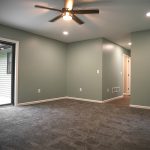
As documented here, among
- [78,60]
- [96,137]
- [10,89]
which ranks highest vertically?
[78,60]

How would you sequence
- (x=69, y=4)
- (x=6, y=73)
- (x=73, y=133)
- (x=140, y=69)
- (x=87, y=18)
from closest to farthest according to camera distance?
(x=73, y=133) → (x=69, y=4) → (x=87, y=18) → (x=140, y=69) → (x=6, y=73)

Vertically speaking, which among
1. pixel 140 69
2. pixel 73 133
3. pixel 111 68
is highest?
pixel 111 68

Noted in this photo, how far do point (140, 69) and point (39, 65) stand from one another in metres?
3.59

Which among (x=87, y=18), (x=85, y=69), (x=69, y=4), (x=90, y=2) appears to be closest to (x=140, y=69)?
(x=85, y=69)

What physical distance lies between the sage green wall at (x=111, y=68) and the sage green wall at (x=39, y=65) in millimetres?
1898

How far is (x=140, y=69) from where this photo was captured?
15.8 feet

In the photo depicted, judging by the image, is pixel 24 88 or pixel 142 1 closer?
pixel 142 1

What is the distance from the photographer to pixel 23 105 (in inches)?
189

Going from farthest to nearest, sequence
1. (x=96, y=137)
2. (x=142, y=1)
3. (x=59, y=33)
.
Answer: (x=59, y=33), (x=142, y=1), (x=96, y=137)

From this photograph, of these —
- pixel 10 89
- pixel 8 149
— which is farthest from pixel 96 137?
pixel 10 89

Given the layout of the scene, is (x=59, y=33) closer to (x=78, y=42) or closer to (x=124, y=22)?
(x=78, y=42)

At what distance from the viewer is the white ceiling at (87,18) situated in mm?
3113

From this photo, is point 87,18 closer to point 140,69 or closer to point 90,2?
point 90,2

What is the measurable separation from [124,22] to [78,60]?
8.90 ft
